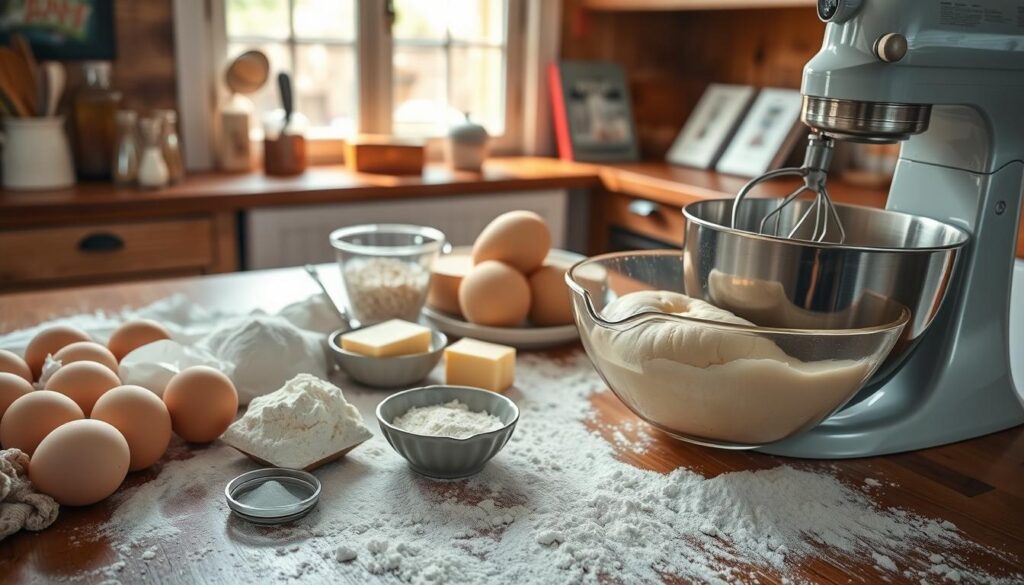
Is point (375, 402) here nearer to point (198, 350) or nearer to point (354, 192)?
point (198, 350)

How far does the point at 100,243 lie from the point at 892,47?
1.71 meters

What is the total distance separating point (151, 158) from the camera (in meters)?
2.05

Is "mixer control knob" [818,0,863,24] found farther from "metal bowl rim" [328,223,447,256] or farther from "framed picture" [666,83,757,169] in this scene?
"framed picture" [666,83,757,169]

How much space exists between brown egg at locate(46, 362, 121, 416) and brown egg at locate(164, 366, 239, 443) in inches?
2.1

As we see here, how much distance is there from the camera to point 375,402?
942 millimetres

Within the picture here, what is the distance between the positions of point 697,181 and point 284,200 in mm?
1091

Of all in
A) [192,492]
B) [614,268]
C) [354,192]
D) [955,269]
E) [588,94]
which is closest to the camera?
[192,492]

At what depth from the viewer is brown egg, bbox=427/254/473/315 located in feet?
3.90

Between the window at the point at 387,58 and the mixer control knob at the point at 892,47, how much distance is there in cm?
197

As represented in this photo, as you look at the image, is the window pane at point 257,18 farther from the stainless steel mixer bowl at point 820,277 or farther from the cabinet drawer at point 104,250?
the stainless steel mixer bowl at point 820,277

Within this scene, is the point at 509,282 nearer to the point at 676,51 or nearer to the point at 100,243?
the point at 100,243

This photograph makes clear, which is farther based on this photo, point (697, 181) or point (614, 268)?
point (697, 181)

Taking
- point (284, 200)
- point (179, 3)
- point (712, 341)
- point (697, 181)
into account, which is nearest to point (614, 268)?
point (712, 341)

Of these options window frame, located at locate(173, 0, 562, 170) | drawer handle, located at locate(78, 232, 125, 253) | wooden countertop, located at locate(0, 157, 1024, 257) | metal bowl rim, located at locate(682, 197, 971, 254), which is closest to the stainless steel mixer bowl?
metal bowl rim, located at locate(682, 197, 971, 254)
